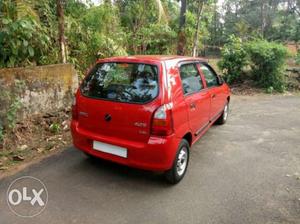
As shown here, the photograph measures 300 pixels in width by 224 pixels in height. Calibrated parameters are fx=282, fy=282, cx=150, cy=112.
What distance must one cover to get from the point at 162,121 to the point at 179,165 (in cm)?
75

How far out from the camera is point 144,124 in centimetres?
308

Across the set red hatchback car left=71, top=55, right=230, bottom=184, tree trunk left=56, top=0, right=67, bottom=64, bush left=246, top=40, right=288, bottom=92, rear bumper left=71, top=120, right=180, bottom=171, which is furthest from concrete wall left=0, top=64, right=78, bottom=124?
bush left=246, top=40, right=288, bottom=92

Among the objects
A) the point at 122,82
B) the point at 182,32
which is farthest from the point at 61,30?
the point at 182,32

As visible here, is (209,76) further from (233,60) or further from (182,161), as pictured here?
(233,60)

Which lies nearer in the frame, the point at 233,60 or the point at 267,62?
the point at 267,62

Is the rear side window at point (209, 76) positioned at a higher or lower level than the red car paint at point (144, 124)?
→ higher

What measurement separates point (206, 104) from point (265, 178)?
52.4 inches

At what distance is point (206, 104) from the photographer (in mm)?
4305

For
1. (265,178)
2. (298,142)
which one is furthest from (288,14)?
(265,178)

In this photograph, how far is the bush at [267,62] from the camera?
901 centimetres

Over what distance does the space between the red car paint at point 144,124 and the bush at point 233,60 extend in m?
6.40

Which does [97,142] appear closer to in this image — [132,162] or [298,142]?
[132,162]

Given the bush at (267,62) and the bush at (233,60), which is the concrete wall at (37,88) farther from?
the bush at (267,62)

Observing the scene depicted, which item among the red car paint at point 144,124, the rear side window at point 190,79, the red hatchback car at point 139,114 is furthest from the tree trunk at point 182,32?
the red car paint at point 144,124
